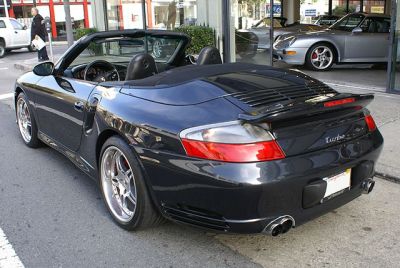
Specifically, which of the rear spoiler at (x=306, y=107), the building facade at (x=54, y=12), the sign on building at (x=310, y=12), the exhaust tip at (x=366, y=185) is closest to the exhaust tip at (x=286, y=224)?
the rear spoiler at (x=306, y=107)

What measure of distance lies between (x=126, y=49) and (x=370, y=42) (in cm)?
786

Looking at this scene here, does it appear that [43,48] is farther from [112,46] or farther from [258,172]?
[258,172]

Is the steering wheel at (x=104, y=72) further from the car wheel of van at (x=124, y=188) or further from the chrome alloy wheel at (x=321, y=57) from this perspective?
the chrome alloy wheel at (x=321, y=57)

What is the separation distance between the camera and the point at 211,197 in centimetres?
274

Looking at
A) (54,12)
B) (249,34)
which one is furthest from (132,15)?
(54,12)

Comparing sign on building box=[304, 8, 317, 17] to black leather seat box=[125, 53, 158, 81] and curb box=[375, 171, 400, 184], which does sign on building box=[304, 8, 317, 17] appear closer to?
curb box=[375, 171, 400, 184]

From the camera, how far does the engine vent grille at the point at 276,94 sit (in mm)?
3035

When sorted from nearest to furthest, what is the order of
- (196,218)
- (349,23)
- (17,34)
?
(196,218) → (349,23) → (17,34)

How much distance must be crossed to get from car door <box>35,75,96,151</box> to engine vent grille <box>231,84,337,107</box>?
4.81 ft

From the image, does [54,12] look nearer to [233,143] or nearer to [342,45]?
[342,45]

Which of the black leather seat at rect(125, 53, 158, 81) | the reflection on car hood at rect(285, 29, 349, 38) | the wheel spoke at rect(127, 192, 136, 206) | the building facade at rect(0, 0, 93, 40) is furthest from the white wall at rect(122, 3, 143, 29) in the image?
the building facade at rect(0, 0, 93, 40)

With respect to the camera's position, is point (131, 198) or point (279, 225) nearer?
point (279, 225)

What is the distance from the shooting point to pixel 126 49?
4.92 m

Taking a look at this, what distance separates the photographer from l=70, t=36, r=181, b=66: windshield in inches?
183
